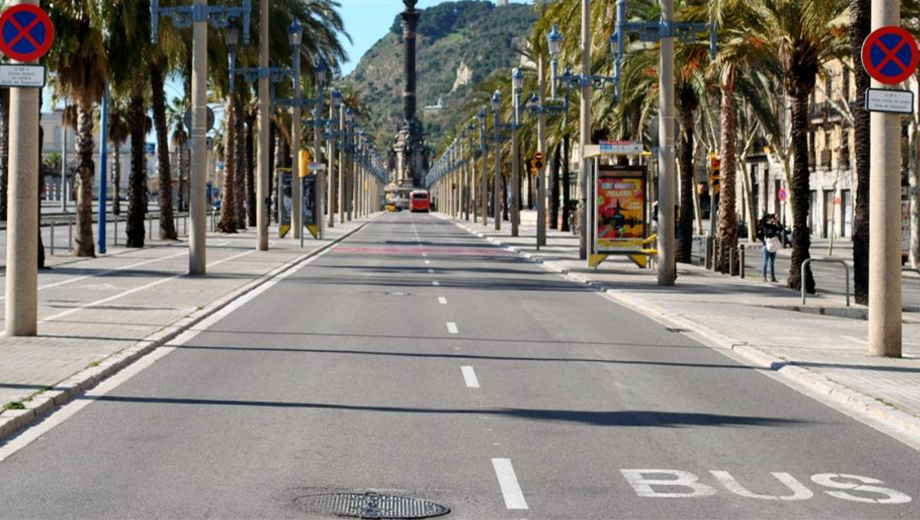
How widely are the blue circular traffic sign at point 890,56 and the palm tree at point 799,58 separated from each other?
13.6 m

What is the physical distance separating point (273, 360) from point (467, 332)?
14.8 feet

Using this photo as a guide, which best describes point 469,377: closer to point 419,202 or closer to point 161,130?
point 161,130

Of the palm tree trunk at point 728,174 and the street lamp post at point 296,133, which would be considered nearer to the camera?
the palm tree trunk at point 728,174

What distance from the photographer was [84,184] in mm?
40000

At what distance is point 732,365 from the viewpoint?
16.9 meters

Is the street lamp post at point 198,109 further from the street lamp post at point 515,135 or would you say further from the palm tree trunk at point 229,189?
the palm tree trunk at point 229,189

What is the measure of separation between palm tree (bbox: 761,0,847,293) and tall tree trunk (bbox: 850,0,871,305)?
327 cm

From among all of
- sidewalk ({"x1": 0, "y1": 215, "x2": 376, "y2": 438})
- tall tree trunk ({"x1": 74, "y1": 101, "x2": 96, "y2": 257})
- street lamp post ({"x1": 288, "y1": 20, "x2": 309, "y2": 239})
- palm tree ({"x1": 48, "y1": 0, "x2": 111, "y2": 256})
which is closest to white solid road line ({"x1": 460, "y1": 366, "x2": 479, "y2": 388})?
sidewalk ({"x1": 0, "y1": 215, "x2": 376, "y2": 438})

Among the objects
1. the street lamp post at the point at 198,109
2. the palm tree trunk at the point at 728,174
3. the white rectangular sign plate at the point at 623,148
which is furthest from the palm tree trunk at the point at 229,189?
the white rectangular sign plate at the point at 623,148

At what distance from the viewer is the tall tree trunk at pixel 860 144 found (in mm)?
26000

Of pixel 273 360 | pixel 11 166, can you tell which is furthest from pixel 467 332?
pixel 11 166

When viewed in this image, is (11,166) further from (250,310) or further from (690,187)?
(690,187)

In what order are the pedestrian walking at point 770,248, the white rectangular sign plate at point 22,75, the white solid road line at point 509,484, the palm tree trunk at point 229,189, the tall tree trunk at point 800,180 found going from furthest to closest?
the palm tree trunk at point 229,189, the pedestrian walking at point 770,248, the tall tree trunk at point 800,180, the white rectangular sign plate at point 22,75, the white solid road line at point 509,484

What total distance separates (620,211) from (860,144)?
1154 centimetres
